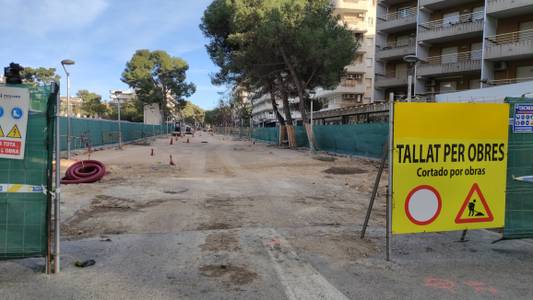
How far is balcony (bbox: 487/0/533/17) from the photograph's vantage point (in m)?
33.0

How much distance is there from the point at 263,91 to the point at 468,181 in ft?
124

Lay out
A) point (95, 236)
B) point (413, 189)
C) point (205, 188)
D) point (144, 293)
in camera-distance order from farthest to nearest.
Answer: point (205, 188) < point (95, 236) < point (413, 189) < point (144, 293)

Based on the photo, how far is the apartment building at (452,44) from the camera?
34.6m

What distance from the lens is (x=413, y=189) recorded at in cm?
532

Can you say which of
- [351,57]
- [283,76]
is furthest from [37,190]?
[283,76]

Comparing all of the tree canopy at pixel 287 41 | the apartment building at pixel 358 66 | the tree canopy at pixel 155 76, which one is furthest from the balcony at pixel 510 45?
the tree canopy at pixel 155 76

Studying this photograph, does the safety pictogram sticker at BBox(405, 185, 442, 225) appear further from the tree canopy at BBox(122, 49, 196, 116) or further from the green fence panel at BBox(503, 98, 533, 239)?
the tree canopy at BBox(122, 49, 196, 116)

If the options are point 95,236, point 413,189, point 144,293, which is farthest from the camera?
point 95,236

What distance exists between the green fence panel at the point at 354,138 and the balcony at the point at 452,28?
17.5 meters

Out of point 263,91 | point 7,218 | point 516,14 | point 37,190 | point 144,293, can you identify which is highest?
point 516,14

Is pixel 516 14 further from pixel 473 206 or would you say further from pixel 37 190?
pixel 37 190

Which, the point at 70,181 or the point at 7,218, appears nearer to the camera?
the point at 7,218

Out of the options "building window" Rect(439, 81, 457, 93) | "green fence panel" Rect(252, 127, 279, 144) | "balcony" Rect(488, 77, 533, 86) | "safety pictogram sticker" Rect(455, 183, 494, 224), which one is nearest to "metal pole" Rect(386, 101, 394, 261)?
"safety pictogram sticker" Rect(455, 183, 494, 224)

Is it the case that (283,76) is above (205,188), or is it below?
above
